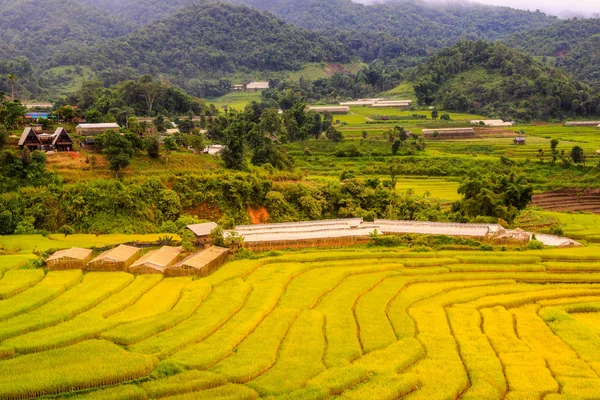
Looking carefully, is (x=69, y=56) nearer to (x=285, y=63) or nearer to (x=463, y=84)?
(x=285, y=63)

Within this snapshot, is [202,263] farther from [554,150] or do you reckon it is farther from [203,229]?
[554,150]

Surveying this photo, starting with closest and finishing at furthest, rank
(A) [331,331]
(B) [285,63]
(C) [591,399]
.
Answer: (C) [591,399] < (A) [331,331] < (B) [285,63]

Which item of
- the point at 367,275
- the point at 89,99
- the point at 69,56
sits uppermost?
the point at 69,56

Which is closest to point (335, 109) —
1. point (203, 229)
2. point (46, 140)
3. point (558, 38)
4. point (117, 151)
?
point (46, 140)

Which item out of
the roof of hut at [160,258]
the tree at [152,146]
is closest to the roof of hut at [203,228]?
the roof of hut at [160,258]

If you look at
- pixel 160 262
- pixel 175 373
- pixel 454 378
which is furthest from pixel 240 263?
pixel 454 378

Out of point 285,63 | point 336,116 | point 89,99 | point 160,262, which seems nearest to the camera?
point 160,262

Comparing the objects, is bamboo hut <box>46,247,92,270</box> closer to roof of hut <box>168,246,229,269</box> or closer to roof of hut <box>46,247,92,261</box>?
roof of hut <box>46,247,92,261</box>

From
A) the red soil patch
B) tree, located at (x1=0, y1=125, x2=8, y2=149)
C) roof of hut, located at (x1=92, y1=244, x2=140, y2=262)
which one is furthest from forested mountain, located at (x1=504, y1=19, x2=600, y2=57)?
roof of hut, located at (x1=92, y1=244, x2=140, y2=262)

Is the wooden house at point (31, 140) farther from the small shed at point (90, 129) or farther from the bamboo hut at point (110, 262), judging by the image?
the bamboo hut at point (110, 262)
